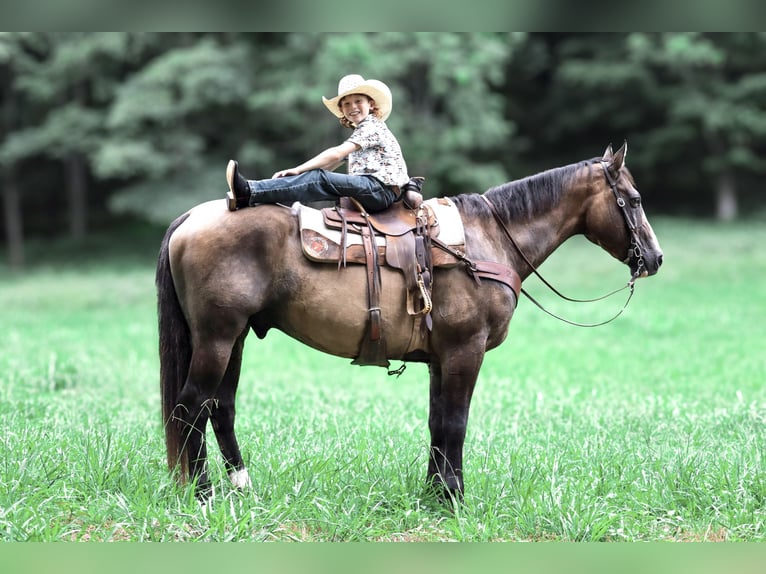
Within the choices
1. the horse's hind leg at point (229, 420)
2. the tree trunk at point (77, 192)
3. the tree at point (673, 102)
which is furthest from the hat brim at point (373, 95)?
the tree trunk at point (77, 192)

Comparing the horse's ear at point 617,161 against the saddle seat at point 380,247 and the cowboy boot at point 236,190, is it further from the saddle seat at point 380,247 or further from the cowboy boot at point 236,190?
the cowboy boot at point 236,190

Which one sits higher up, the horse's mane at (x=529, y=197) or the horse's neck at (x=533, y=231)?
the horse's mane at (x=529, y=197)

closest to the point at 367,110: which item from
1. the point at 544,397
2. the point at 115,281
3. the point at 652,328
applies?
the point at 544,397

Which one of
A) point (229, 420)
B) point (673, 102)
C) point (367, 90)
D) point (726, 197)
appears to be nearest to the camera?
point (367, 90)

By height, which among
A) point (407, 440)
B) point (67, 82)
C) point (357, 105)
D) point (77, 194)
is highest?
point (67, 82)

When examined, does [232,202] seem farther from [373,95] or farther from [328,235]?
[373,95]

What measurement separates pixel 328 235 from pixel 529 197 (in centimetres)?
141

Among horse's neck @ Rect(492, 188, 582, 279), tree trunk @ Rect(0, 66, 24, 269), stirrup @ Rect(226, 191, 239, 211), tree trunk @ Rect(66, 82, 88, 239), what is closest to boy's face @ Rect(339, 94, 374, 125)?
stirrup @ Rect(226, 191, 239, 211)

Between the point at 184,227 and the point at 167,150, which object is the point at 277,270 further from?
the point at 167,150

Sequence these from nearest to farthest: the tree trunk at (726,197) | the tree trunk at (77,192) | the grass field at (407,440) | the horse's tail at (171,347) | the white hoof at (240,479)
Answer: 1. the grass field at (407,440)
2. the horse's tail at (171,347)
3. the white hoof at (240,479)
4. the tree trunk at (77,192)
5. the tree trunk at (726,197)

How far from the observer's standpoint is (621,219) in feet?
17.1

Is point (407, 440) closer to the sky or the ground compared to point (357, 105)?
closer to the ground

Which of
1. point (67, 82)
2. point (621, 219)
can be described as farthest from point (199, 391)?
point (67, 82)

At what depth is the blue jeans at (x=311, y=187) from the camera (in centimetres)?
482
